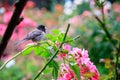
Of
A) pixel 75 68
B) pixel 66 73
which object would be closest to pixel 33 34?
pixel 66 73

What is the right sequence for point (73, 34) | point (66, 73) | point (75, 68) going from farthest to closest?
1. point (73, 34)
2. point (66, 73)
3. point (75, 68)

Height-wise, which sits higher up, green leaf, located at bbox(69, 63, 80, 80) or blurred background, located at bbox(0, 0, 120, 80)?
green leaf, located at bbox(69, 63, 80, 80)

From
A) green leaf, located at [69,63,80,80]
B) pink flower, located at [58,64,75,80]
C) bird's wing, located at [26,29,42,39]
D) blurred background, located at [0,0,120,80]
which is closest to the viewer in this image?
green leaf, located at [69,63,80,80]

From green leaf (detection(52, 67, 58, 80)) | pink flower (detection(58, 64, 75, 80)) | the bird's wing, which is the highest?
green leaf (detection(52, 67, 58, 80))

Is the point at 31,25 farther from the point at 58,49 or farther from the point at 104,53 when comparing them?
the point at 58,49

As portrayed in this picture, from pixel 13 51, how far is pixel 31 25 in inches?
46.4

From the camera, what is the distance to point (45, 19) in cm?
1176

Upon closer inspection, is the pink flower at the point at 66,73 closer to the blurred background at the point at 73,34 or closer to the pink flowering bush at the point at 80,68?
the pink flowering bush at the point at 80,68

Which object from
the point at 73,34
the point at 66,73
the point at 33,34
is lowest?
the point at 73,34

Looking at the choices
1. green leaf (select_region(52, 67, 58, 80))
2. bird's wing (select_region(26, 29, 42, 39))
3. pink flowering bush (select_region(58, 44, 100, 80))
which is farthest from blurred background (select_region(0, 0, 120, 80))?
green leaf (select_region(52, 67, 58, 80))

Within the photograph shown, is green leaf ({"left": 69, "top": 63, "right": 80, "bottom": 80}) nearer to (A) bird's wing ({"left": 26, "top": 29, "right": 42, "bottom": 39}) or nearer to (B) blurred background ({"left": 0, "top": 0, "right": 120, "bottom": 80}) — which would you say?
(A) bird's wing ({"left": 26, "top": 29, "right": 42, "bottom": 39})

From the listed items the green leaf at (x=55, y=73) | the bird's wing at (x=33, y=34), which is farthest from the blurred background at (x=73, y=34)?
the green leaf at (x=55, y=73)

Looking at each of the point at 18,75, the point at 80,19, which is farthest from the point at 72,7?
the point at 18,75

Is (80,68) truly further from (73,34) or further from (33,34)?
(73,34)
